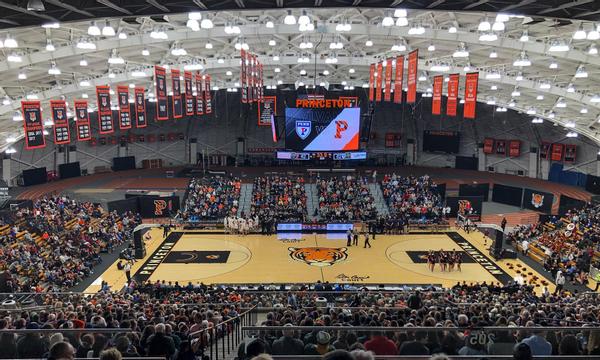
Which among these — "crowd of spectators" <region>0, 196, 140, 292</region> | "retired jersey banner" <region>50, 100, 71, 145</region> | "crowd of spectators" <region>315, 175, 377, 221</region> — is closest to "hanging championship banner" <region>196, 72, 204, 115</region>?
"retired jersey banner" <region>50, 100, 71, 145</region>

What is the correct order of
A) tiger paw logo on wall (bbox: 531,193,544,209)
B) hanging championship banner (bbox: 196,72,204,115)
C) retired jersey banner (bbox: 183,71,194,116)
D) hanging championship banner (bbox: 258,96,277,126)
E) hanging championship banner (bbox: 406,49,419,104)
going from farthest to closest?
1. hanging championship banner (bbox: 258,96,277,126)
2. tiger paw logo on wall (bbox: 531,193,544,209)
3. hanging championship banner (bbox: 196,72,204,115)
4. retired jersey banner (bbox: 183,71,194,116)
5. hanging championship banner (bbox: 406,49,419,104)

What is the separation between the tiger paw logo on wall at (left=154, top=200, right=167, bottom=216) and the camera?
1544 inches

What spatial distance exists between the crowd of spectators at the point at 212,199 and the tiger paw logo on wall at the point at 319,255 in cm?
916

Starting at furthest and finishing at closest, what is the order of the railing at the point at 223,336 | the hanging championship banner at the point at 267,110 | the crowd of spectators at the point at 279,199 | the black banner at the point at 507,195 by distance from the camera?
1. the black banner at the point at 507,195
2. the hanging championship banner at the point at 267,110
3. the crowd of spectators at the point at 279,199
4. the railing at the point at 223,336

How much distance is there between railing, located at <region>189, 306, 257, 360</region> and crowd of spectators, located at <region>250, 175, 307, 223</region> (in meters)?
21.5

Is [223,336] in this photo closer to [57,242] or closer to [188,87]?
[57,242]

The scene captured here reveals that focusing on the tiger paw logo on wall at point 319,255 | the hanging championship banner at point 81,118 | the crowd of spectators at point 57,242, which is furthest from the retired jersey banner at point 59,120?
the tiger paw logo on wall at point 319,255

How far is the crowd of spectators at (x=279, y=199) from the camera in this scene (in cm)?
3634

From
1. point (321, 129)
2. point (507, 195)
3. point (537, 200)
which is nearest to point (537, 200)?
point (537, 200)

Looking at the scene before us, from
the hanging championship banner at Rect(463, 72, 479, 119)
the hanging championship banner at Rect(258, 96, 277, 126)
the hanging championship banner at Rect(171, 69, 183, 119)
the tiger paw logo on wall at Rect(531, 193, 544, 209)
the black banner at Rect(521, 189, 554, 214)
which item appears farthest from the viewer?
the hanging championship banner at Rect(258, 96, 277, 126)

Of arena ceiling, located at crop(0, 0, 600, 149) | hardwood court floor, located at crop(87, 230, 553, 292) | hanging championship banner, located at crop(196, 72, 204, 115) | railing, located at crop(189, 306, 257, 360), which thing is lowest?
hardwood court floor, located at crop(87, 230, 553, 292)

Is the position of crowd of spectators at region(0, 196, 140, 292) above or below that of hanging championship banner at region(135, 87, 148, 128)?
below

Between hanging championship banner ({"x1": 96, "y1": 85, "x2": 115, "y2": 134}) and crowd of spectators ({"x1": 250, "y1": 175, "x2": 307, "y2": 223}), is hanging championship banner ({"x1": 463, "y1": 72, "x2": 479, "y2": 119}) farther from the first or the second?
hanging championship banner ({"x1": 96, "y1": 85, "x2": 115, "y2": 134})

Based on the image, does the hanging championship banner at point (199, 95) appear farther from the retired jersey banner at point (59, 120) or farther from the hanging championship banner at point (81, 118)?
the retired jersey banner at point (59, 120)
